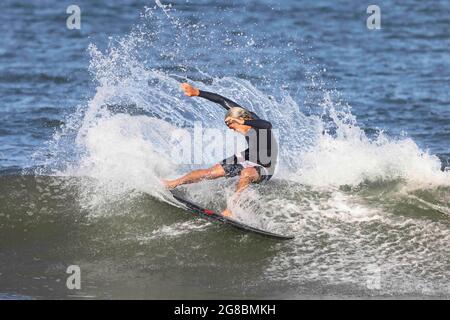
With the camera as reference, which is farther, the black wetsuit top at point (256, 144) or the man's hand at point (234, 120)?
the black wetsuit top at point (256, 144)

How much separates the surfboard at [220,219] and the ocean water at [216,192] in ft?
0.51

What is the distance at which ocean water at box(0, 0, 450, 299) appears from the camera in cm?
1085

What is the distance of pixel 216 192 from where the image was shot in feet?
41.8

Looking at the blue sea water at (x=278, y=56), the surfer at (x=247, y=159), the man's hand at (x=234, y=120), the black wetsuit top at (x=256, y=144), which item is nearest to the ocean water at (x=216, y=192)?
the blue sea water at (x=278, y=56)

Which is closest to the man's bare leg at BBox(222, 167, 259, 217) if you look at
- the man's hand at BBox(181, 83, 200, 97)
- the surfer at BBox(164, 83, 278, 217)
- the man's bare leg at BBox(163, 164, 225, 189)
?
the surfer at BBox(164, 83, 278, 217)

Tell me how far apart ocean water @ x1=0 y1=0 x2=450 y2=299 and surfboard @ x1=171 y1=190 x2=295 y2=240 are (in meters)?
0.16

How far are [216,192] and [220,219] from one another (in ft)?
3.39

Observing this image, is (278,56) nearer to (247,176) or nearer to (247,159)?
(247,159)

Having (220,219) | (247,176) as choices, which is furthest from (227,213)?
(247,176)

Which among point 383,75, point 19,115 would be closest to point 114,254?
point 19,115

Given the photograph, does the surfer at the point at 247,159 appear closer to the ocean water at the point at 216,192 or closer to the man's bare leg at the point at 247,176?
the man's bare leg at the point at 247,176

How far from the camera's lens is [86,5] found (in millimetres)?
30031

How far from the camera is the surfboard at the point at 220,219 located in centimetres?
1155
